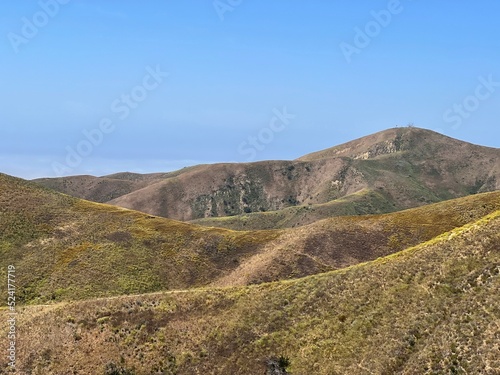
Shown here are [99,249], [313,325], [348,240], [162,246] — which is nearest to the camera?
[313,325]

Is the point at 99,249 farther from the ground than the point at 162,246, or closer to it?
farther from the ground

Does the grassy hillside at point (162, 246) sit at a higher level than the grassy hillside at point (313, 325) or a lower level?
higher

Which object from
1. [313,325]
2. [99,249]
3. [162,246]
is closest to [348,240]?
[162,246]

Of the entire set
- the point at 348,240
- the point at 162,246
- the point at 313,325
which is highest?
the point at 162,246

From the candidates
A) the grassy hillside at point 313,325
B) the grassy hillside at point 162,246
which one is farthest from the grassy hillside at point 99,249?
the grassy hillside at point 313,325

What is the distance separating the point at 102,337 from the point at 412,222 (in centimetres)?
7514

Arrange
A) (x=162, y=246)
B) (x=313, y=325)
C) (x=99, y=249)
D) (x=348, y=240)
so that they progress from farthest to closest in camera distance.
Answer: (x=348, y=240), (x=162, y=246), (x=99, y=249), (x=313, y=325)

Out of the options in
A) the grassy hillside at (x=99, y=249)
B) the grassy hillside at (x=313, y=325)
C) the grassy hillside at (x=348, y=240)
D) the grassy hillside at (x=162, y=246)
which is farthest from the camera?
the grassy hillside at (x=348, y=240)

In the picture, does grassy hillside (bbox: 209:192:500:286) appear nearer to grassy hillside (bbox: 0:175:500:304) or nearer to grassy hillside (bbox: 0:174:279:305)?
grassy hillside (bbox: 0:175:500:304)

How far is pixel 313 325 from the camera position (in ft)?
132

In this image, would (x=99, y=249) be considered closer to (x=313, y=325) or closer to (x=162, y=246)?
(x=162, y=246)

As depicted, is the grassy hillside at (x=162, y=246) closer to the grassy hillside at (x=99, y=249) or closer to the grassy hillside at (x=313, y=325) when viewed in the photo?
the grassy hillside at (x=99, y=249)

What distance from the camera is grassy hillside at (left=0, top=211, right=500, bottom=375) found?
105ft

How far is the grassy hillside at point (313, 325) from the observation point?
32.1m
